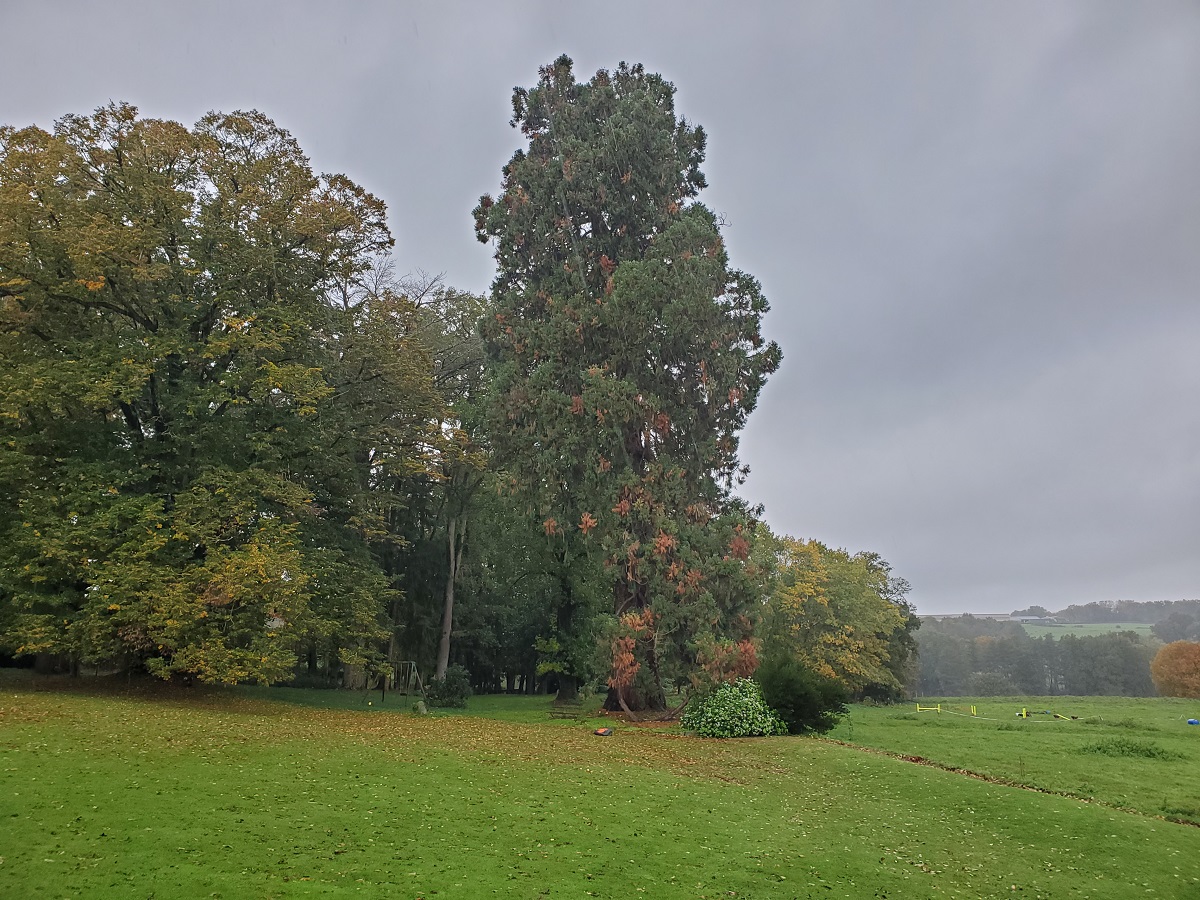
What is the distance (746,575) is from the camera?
2492cm

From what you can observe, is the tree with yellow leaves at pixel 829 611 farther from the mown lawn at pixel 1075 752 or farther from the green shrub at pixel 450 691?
the green shrub at pixel 450 691

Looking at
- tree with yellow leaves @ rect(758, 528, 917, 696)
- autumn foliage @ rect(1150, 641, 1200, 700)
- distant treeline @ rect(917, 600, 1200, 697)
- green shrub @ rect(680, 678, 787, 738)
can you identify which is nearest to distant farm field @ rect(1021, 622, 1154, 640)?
distant treeline @ rect(917, 600, 1200, 697)

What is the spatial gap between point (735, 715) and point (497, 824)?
12892mm

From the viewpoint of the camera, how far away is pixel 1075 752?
65.7 ft

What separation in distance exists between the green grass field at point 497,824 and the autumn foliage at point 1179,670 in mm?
57275

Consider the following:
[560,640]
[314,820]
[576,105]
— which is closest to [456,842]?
[314,820]

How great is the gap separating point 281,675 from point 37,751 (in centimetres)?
1033

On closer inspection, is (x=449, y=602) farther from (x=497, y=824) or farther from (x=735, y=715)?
(x=497, y=824)

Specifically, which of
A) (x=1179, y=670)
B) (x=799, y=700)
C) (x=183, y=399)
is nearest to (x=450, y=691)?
(x=799, y=700)

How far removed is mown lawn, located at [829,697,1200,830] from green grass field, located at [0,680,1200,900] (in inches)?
86.4

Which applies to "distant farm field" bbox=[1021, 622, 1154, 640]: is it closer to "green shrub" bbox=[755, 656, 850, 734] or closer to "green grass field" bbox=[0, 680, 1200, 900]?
"green shrub" bbox=[755, 656, 850, 734]

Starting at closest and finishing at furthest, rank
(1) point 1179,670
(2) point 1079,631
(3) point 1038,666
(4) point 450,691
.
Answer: (4) point 450,691 < (1) point 1179,670 < (3) point 1038,666 < (2) point 1079,631

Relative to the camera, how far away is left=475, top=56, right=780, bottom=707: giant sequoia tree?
25.0 m

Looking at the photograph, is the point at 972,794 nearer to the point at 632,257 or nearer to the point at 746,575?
the point at 746,575
